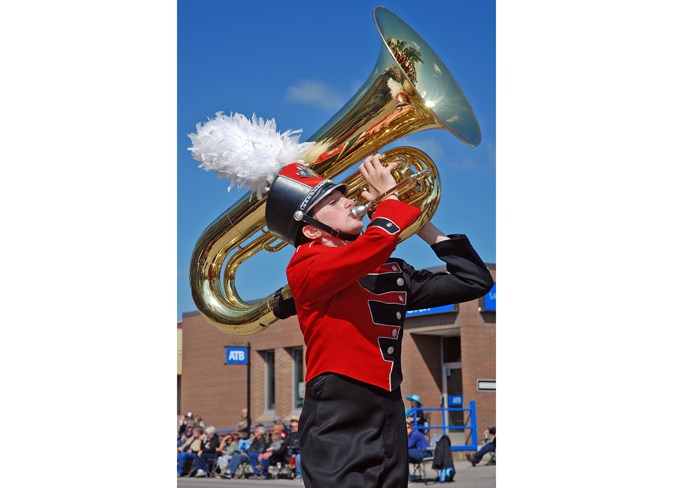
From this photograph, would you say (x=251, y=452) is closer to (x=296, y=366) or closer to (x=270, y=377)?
(x=296, y=366)

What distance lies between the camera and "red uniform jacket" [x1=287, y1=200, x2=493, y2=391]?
9.41ft

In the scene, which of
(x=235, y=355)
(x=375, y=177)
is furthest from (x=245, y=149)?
(x=235, y=355)

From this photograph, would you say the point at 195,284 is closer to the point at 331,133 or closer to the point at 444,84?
the point at 331,133

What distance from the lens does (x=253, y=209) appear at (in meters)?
3.46

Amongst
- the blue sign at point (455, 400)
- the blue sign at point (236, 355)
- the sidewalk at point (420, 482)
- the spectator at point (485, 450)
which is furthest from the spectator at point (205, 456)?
the blue sign at point (236, 355)

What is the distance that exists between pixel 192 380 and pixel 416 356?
10218 millimetres

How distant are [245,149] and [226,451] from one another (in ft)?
42.3

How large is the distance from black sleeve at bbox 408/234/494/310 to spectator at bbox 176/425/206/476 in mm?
12502

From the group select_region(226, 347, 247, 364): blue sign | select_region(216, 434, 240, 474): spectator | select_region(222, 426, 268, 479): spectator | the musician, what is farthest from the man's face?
select_region(226, 347, 247, 364): blue sign

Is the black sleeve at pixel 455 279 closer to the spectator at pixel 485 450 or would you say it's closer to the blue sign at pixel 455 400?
the spectator at pixel 485 450

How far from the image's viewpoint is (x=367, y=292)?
3.07 m

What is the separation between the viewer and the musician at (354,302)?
286 cm

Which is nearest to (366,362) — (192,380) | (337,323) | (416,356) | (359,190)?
(337,323)

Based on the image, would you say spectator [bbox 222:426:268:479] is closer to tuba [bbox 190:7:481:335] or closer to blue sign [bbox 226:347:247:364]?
blue sign [bbox 226:347:247:364]
